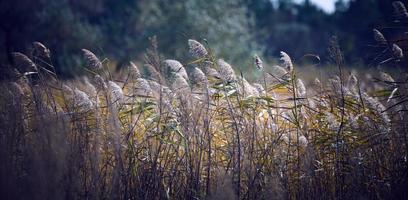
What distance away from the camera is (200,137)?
5.04 metres

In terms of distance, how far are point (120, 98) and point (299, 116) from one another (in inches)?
65.1

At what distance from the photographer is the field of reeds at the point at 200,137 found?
15.7 feet

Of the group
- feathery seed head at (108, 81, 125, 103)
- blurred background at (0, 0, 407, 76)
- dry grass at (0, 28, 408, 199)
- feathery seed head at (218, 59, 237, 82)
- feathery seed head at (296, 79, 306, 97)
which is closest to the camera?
dry grass at (0, 28, 408, 199)

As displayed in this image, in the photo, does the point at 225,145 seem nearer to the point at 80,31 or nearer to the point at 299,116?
the point at 299,116

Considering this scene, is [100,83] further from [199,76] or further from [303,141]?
[303,141]

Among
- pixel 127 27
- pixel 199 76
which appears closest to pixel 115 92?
pixel 199 76

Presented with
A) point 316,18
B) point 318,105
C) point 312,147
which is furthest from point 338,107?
point 316,18

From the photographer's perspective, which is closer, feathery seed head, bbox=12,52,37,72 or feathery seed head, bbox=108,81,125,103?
feathery seed head, bbox=108,81,125,103

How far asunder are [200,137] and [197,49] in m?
0.82

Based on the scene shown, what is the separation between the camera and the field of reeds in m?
4.80

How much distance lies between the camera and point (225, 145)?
518 centimetres

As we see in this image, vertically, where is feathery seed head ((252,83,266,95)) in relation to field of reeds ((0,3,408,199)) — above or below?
above

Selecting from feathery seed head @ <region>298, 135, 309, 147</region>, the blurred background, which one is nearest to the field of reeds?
feathery seed head @ <region>298, 135, 309, 147</region>

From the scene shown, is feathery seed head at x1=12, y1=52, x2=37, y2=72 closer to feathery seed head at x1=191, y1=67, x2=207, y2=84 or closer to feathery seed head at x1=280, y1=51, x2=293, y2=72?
feathery seed head at x1=191, y1=67, x2=207, y2=84
